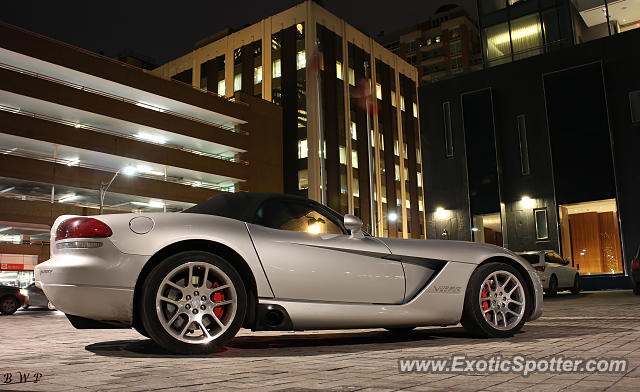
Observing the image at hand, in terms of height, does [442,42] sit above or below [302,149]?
above

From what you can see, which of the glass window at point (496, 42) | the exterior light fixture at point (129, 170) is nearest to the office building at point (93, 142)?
the exterior light fixture at point (129, 170)

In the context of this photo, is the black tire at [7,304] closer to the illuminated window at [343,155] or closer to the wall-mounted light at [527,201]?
the wall-mounted light at [527,201]

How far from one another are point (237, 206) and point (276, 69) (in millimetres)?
49520

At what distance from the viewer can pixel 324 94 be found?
50.9 meters

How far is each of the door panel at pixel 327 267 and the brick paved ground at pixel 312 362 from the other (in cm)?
45

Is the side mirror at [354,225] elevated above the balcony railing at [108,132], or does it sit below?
below

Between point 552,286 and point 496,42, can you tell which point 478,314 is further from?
point 496,42

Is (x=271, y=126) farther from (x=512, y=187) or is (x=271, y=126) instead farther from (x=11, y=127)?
(x=512, y=187)

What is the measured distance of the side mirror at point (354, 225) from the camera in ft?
16.0

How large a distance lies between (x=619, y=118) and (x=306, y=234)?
23636mm

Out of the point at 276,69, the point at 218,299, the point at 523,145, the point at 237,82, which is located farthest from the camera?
the point at 237,82

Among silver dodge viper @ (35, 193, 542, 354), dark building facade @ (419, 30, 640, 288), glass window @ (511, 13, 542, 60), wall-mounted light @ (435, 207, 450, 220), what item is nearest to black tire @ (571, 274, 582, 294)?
dark building facade @ (419, 30, 640, 288)

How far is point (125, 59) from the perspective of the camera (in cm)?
6281

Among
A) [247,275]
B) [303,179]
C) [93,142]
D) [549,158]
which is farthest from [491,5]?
[247,275]
